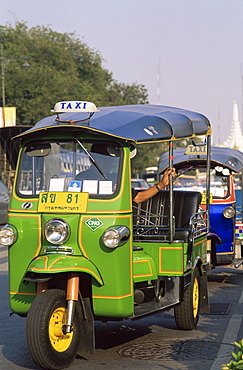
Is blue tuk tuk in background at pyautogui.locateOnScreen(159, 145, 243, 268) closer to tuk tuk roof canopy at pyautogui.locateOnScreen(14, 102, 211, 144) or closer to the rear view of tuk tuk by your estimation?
tuk tuk roof canopy at pyautogui.locateOnScreen(14, 102, 211, 144)

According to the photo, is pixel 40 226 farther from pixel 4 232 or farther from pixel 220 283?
Result: pixel 220 283

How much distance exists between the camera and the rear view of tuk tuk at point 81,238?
574 centimetres

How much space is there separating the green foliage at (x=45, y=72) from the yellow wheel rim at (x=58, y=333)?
39425 millimetres

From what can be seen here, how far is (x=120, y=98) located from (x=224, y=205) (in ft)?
171

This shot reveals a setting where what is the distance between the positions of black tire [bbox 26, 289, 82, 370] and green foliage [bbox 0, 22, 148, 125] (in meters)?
39.4

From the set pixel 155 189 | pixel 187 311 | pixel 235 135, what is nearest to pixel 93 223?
pixel 155 189

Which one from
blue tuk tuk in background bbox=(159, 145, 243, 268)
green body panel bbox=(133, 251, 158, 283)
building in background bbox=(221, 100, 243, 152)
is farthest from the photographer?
building in background bbox=(221, 100, 243, 152)

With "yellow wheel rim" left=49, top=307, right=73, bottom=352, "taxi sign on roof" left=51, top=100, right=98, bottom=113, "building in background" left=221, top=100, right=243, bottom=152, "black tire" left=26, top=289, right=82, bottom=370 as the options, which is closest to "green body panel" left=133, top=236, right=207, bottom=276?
"black tire" left=26, top=289, right=82, bottom=370

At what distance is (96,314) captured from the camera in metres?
5.93

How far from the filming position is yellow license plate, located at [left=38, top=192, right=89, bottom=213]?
235 inches

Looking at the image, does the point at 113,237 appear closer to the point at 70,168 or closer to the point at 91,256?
the point at 91,256

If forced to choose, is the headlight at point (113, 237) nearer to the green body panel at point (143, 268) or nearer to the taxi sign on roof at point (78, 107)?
the green body panel at point (143, 268)

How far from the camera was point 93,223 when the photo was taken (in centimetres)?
588

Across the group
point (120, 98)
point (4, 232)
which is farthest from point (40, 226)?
point (120, 98)
